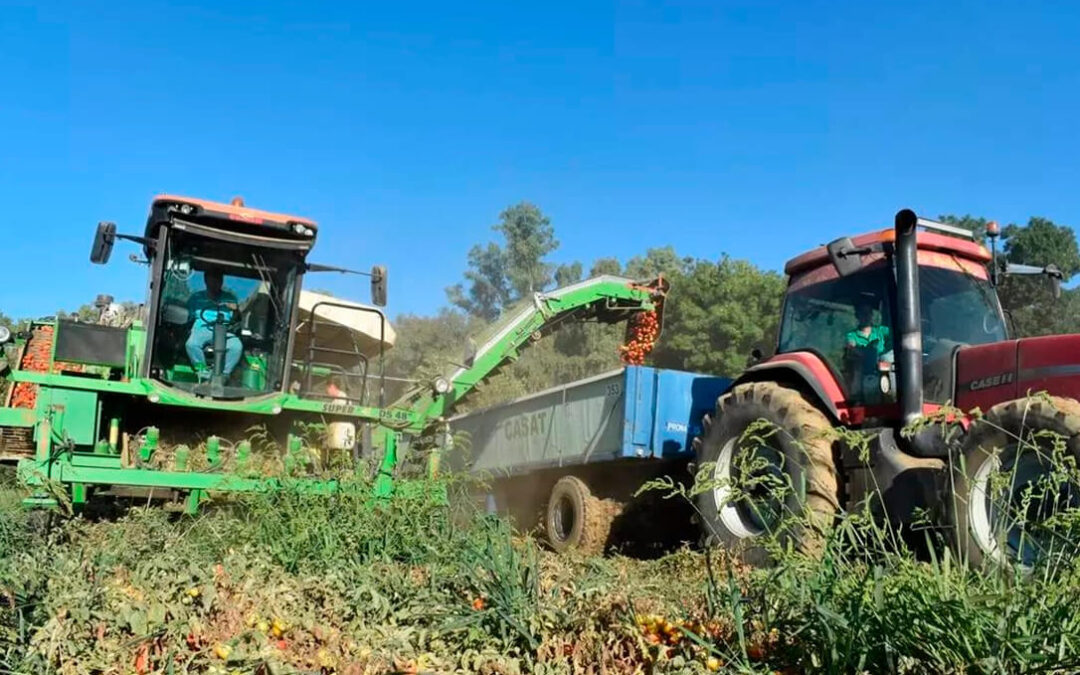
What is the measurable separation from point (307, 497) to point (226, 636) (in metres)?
2.16

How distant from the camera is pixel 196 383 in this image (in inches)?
327

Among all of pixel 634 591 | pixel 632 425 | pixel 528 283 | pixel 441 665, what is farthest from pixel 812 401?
pixel 528 283

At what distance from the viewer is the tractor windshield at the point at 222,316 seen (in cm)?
827

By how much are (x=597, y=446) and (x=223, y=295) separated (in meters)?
3.76

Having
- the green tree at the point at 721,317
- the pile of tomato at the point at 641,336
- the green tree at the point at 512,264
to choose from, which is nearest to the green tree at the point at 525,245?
the green tree at the point at 512,264

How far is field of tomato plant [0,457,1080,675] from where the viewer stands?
277 centimetres

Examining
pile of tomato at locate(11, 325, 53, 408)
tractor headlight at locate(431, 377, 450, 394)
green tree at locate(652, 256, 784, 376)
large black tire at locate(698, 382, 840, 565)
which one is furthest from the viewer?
green tree at locate(652, 256, 784, 376)

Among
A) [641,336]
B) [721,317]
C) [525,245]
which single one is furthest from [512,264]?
[641,336]

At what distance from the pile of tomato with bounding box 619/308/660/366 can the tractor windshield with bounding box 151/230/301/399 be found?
4.21m

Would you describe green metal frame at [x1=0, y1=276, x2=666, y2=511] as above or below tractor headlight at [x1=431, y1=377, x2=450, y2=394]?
below

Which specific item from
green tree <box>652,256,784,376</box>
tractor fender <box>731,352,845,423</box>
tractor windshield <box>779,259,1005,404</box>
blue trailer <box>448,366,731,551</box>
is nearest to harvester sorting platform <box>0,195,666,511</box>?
blue trailer <box>448,366,731,551</box>

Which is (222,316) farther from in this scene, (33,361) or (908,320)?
(908,320)

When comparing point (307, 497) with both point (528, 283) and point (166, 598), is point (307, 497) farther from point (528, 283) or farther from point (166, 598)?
point (528, 283)

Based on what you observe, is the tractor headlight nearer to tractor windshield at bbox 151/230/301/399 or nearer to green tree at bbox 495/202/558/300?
tractor windshield at bbox 151/230/301/399
